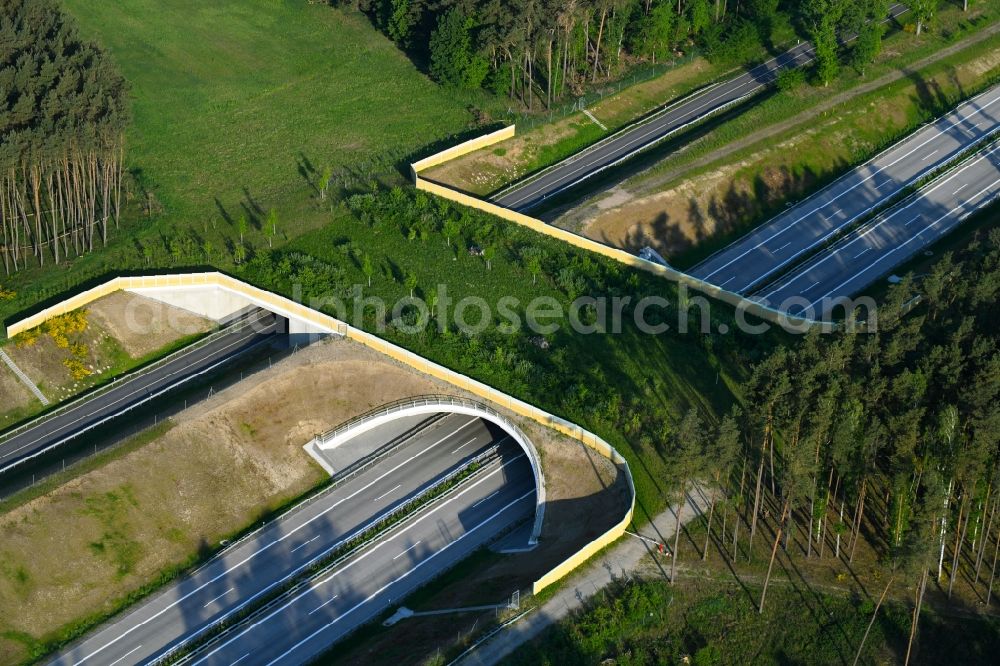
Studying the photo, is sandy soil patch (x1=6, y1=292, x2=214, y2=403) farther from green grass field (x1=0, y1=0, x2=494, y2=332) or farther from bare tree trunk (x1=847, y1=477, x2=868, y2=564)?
bare tree trunk (x1=847, y1=477, x2=868, y2=564)

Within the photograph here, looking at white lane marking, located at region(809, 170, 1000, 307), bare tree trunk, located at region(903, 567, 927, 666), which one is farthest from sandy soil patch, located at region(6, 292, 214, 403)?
bare tree trunk, located at region(903, 567, 927, 666)

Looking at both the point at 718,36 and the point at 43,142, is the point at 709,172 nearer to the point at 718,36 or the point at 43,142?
the point at 718,36

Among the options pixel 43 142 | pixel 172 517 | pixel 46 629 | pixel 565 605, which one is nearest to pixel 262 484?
pixel 172 517

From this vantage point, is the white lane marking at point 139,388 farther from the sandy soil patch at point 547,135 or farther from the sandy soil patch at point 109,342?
the sandy soil patch at point 547,135

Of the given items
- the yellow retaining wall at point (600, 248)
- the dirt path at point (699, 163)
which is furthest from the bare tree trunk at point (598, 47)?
the yellow retaining wall at point (600, 248)

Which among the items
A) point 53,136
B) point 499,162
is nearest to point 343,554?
point 53,136

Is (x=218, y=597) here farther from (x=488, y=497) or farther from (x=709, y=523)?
(x=709, y=523)

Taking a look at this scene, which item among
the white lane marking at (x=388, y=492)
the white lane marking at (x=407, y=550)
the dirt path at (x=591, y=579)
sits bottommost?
the white lane marking at (x=407, y=550)
